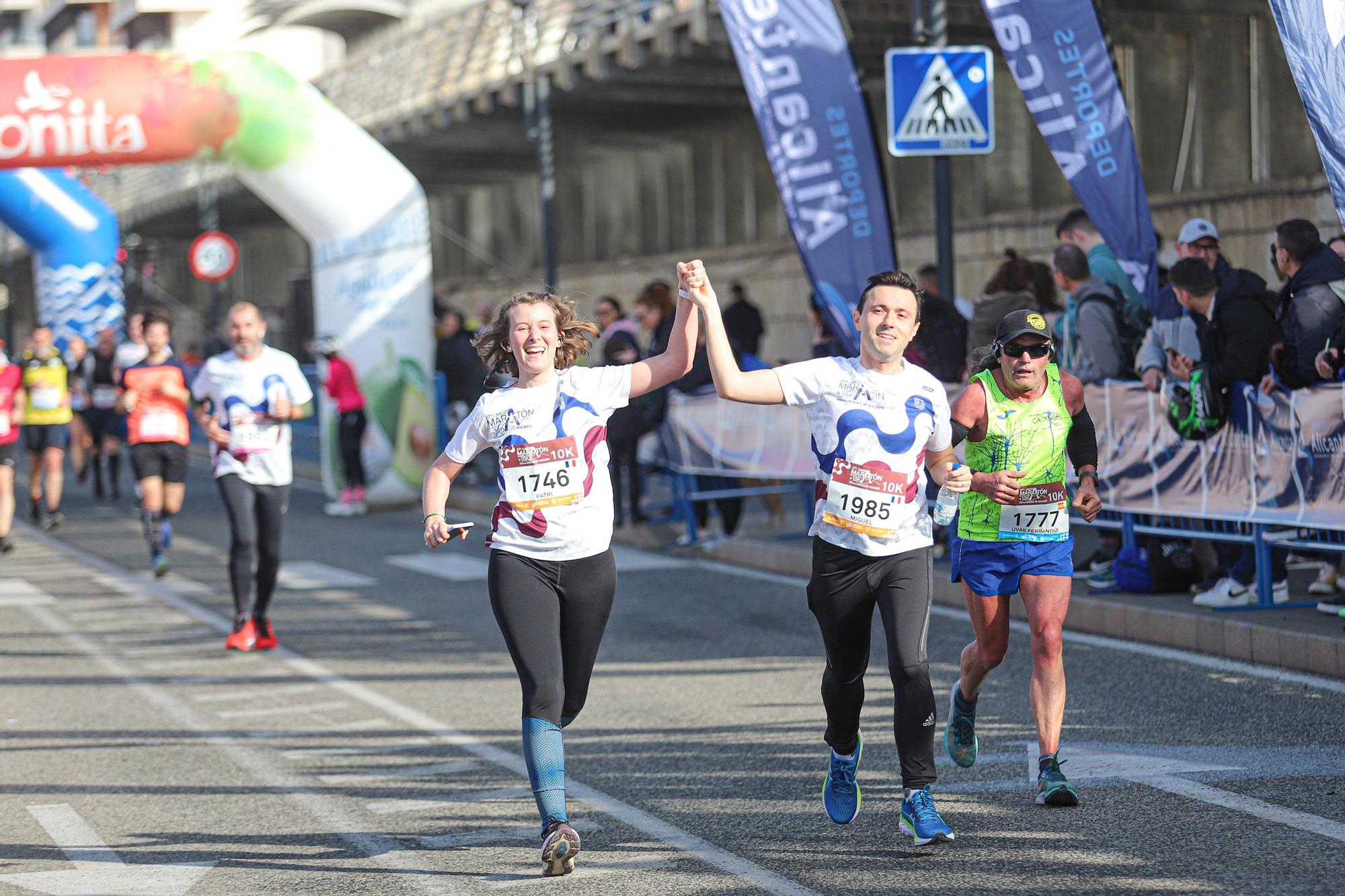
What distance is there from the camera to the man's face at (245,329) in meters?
10.2

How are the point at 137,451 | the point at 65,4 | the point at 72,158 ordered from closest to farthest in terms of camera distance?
the point at 137,451 → the point at 72,158 → the point at 65,4

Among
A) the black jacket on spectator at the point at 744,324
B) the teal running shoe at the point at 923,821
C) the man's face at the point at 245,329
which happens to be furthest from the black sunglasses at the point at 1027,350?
the black jacket on spectator at the point at 744,324

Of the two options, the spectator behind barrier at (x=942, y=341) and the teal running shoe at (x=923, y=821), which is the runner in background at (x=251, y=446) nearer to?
the spectator behind barrier at (x=942, y=341)

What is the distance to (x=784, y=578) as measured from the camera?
13.1m

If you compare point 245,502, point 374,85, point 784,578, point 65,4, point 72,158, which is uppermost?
point 65,4

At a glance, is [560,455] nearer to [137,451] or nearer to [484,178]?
[137,451]

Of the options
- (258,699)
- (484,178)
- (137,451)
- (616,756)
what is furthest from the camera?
(484,178)

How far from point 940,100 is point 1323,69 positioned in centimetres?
451

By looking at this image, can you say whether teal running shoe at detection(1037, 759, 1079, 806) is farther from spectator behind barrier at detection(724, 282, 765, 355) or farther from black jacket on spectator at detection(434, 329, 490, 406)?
black jacket on spectator at detection(434, 329, 490, 406)

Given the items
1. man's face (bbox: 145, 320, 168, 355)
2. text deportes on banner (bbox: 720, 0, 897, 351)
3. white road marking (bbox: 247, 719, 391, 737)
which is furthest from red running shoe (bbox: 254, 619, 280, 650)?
text deportes on banner (bbox: 720, 0, 897, 351)

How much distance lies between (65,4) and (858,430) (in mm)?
86087

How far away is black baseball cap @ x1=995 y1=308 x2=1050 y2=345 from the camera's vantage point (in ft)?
19.9

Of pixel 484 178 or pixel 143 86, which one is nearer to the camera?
pixel 143 86

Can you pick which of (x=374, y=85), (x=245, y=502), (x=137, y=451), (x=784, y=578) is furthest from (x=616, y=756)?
(x=374, y=85)
